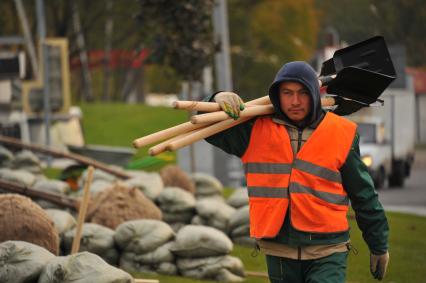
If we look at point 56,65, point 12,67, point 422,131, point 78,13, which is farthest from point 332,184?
point 422,131

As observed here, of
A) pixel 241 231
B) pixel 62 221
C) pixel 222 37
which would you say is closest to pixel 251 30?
pixel 222 37

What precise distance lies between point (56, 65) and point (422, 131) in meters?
30.4

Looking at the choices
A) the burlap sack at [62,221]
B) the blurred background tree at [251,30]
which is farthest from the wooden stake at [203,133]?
the blurred background tree at [251,30]

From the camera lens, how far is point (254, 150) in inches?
267

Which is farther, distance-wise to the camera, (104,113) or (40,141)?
(104,113)

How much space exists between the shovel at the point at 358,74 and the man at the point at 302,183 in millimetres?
488

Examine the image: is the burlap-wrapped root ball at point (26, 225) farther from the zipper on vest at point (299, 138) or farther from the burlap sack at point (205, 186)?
the burlap sack at point (205, 186)

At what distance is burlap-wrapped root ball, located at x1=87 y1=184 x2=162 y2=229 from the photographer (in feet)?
41.6

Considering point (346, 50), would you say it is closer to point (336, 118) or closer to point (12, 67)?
point (336, 118)

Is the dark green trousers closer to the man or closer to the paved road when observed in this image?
the man

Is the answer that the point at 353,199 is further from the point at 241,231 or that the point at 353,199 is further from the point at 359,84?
the point at 241,231

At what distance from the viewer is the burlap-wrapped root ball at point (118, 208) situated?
12.7 m

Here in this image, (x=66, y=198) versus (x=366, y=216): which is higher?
(x=366, y=216)

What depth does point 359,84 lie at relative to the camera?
7.27 meters
